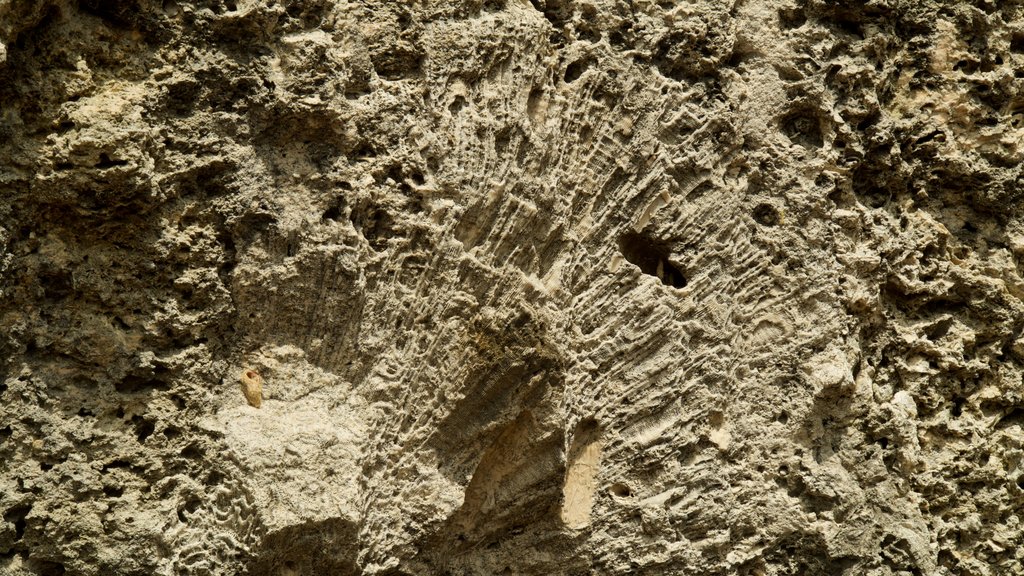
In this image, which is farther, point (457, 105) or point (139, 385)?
point (457, 105)

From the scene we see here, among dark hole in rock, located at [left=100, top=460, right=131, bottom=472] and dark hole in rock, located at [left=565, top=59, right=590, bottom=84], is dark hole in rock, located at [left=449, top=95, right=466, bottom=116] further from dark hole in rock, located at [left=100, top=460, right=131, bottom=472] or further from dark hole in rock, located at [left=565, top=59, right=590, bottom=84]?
dark hole in rock, located at [left=100, top=460, right=131, bottom=472]

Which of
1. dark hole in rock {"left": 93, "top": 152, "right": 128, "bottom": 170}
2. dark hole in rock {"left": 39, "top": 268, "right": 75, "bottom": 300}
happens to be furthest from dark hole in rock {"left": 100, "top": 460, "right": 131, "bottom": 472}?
dark hole in rock {"left": 93, "top": 152, "right": 128, "bottom": 170}

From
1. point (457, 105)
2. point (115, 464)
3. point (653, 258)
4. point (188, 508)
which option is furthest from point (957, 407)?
point (115, 464)

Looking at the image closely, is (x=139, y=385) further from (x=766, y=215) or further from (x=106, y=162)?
(x=766, y=215)

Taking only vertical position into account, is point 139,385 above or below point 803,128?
below

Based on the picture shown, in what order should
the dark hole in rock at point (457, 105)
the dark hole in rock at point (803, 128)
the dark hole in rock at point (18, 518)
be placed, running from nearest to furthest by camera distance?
the dark hole in rock at point (18, 518) < the dark hole in rock at point (457, 105) < the dark hole in rock at point (803, 128)

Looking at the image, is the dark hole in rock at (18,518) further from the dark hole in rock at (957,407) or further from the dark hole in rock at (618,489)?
the dark hole in rock at (957,407)

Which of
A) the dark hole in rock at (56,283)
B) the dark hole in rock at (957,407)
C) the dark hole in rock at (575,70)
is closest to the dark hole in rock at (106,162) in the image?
the dark hole in rock at (56,283)
